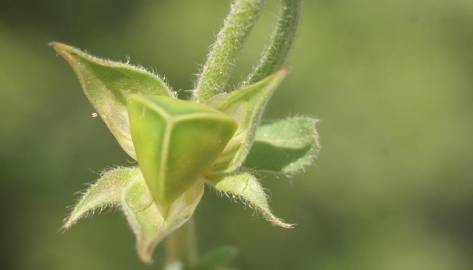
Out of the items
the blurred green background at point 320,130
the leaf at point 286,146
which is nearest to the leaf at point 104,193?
the leaf at point 286,146

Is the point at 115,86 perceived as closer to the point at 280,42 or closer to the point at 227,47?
the point at 227,47

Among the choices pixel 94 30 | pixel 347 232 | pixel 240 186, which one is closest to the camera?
pixel 240 186

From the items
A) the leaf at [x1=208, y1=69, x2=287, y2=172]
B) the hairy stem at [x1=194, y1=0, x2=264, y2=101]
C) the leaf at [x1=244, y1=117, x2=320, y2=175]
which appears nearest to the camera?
the leaf at [x1=208, y1=69, x2=287, y2=172]

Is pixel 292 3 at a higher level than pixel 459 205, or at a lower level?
higher

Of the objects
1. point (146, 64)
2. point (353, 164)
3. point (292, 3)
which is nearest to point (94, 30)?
point (146, 64)

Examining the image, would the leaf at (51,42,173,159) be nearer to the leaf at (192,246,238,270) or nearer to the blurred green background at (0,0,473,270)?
the leaf at (192,246,238,270)

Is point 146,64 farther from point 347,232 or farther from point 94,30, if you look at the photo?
point 347,232

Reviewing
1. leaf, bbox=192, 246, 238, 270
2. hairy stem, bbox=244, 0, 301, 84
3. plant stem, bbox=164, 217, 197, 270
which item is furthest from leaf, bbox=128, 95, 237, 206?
leaf, bbox=192, 246, 238, 270
